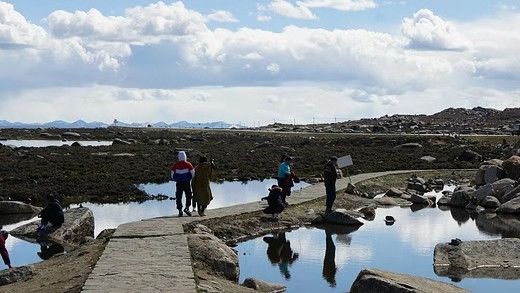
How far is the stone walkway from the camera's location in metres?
13.2

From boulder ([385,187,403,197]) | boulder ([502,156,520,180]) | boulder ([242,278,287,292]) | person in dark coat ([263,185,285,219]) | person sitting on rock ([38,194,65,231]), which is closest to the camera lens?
boulder ([242,278,287,292])

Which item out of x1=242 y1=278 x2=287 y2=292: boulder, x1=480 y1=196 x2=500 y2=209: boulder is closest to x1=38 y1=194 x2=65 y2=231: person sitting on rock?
x1=242 y1=278 x2=287 y2=292: boulder

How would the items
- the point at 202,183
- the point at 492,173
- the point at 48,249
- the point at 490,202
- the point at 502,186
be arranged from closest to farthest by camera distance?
the point at 48,249 < the point at 202,183 < the point at 490,202 < the point at 502,186 < the point at 492,173

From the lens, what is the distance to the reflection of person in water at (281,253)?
19469mm

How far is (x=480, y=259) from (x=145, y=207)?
17.3 m

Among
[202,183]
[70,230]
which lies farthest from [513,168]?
[70,230]

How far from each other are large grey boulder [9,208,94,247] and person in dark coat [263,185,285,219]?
20.9 ft

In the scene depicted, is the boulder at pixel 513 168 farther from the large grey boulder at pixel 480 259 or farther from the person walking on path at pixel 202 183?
the person walking on path at pixel 202 183

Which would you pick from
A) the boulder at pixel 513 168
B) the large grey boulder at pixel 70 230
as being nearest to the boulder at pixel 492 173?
the boulder at pixel 513 168

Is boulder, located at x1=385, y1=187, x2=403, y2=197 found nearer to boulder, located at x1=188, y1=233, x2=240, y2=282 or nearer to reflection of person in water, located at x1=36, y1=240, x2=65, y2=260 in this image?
reflection of person in water, located at x1=36, y1=240, x2=65, y2=260

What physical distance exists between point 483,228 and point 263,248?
9707mm

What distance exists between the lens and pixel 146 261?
15.3 metres

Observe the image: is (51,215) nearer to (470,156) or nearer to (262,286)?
(262,286)

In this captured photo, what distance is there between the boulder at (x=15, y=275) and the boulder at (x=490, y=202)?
72.4 ft
